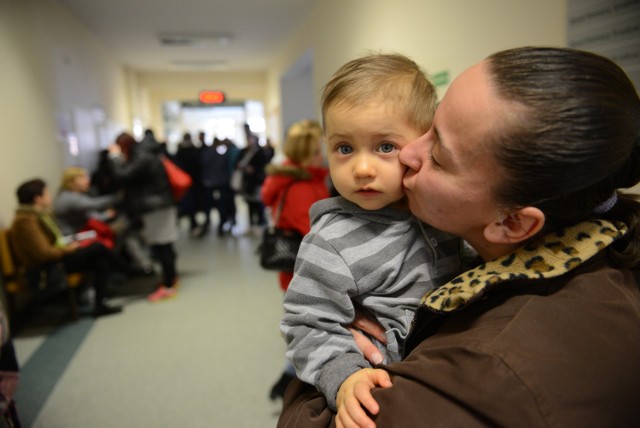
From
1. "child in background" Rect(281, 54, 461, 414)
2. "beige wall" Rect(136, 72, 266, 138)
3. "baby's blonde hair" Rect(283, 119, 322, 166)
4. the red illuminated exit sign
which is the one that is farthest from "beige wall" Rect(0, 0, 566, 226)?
the red illuminated exit sign

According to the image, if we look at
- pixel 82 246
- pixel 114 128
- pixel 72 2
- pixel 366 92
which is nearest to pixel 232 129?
pixel 114 128

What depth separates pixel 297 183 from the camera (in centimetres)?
227

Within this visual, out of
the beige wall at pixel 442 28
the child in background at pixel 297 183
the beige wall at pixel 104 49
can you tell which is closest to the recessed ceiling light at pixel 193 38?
the beige wall at pixel 104 49

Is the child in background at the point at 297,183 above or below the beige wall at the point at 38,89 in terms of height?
below

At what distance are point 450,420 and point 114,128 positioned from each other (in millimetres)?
8172

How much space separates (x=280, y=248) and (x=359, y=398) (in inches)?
58.8

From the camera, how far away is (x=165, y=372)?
2.78 meters

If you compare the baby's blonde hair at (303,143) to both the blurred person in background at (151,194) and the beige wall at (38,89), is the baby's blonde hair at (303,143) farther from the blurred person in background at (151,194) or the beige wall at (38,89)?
the beige wall at (38,89)

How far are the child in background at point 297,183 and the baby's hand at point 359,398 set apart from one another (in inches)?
56.0

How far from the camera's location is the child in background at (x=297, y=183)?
2191 mm

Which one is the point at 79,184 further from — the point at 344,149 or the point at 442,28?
the point at 344,149

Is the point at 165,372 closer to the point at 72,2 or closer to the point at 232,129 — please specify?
the point at 72,2

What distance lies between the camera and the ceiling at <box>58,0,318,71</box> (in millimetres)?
5520

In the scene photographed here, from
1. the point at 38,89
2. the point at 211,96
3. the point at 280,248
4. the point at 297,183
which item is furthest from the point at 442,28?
the point at 211,96
